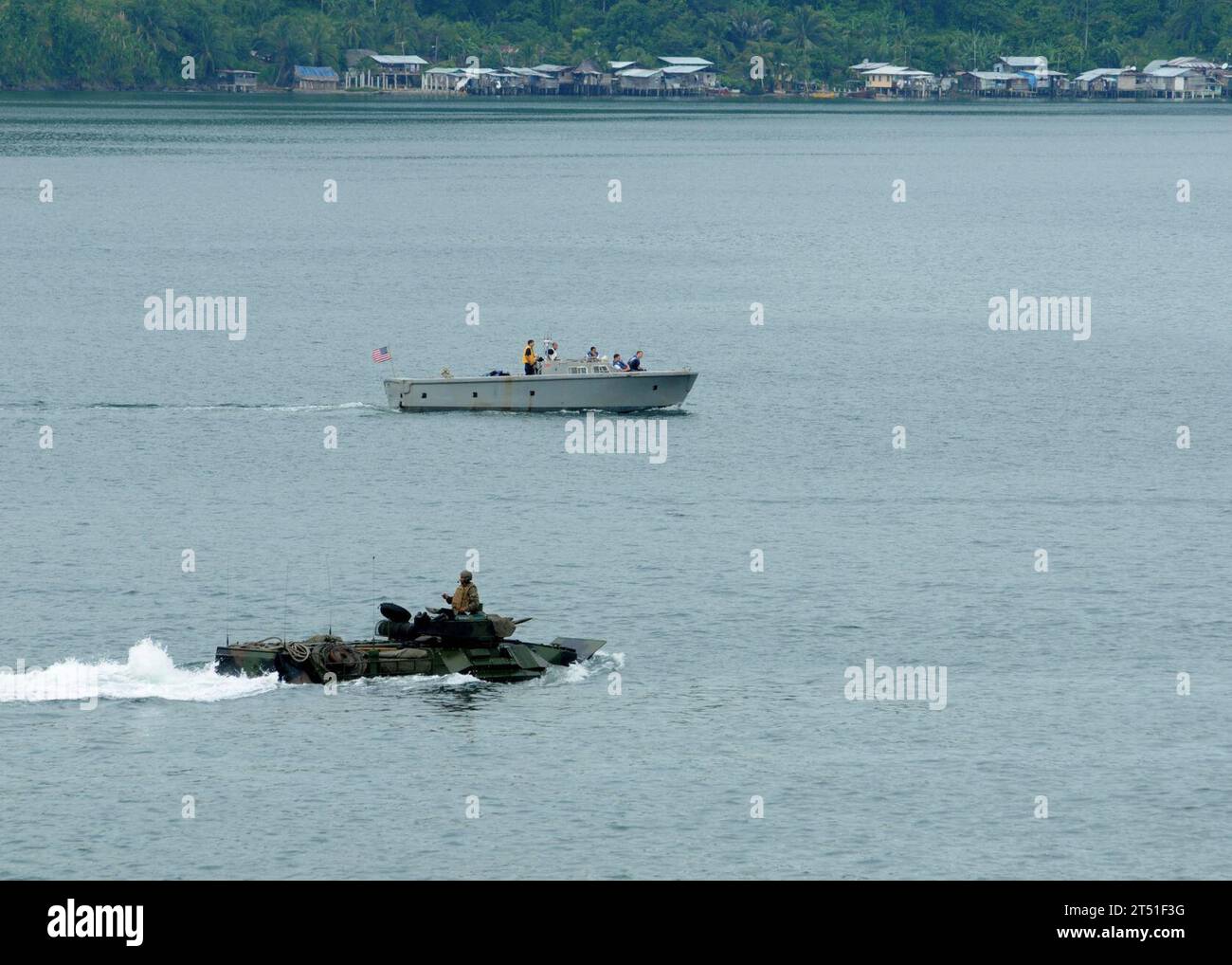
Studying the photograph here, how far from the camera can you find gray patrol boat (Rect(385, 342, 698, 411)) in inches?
4754

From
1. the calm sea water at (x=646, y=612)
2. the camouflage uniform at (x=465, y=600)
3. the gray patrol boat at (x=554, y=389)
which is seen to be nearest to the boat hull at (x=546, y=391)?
the gray patrol boat at (x=554, y=389)

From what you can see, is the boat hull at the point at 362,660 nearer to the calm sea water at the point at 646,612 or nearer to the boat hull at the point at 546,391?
the calm sea water at the point at 646,612

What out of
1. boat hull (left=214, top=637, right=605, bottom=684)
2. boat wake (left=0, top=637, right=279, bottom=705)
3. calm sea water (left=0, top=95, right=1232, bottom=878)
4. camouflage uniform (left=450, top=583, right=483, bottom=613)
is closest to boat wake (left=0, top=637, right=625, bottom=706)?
boat wake (left=0, top=637, right=279, bottom=705)

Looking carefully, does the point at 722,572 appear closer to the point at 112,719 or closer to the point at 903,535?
→ the point at 903,535

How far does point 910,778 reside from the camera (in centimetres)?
6612

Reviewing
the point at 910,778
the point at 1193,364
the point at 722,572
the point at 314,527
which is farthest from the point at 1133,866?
the point at 1193,364

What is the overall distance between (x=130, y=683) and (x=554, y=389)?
50953mm

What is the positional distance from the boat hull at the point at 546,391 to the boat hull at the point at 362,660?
48406 mm

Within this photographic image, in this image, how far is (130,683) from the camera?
7306 centimetres

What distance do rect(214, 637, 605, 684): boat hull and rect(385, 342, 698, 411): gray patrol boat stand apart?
48374 millimetres

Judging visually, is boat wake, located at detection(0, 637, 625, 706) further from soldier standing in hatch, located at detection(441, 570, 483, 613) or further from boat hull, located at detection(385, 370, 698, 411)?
boat hull, located at detection(385, 370, 698, 411)

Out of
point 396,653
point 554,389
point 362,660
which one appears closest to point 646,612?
point 396,653

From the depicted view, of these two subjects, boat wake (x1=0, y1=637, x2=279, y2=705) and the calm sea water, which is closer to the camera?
the calm sea water

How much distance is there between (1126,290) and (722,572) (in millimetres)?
116072
